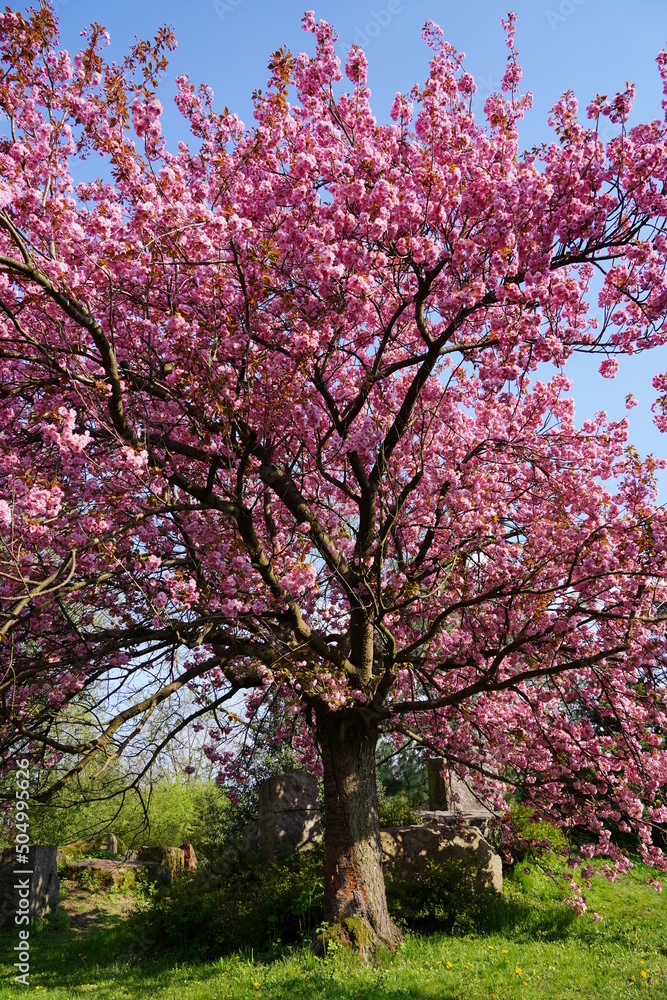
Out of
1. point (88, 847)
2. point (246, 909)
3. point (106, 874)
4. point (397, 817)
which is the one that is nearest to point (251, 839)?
point (397, 817)

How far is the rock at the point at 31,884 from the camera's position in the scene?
40.9 feet

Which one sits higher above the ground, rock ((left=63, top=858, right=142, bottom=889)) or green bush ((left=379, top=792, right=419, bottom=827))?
green bush ((left=379, top=792, right=419, bottom=827))

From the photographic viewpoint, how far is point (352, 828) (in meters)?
8.12

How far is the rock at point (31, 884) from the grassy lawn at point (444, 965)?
1.88m

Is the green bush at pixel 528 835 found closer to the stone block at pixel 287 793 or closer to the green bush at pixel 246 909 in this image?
the green bush at pixel 246 909

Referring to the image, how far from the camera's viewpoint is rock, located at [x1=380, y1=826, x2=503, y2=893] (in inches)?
402

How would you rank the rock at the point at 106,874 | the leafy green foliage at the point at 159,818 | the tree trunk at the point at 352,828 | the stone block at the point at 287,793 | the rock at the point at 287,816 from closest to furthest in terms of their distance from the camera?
the tree trunk at the point at 352,828 < the rock at the point at 287,816 < the stone block at the point at 287,793 < the rock at the point at 106,874 < the leafy green foliage at the point at 159,818

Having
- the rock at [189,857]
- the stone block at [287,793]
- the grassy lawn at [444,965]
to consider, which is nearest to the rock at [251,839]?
the stone block at [287,793]

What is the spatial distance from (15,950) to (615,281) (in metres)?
12.5

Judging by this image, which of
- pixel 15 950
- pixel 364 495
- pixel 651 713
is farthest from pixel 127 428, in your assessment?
pixel 15 950

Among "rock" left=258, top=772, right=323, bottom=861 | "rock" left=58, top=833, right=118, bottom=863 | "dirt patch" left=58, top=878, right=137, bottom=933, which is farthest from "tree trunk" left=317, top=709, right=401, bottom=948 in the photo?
"rock" left=58, top=833, right=118, bottom=863

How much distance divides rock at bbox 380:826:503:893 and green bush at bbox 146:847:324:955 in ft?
3.73

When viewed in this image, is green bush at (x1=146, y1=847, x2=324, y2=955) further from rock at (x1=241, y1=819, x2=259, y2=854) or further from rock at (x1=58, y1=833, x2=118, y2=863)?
rock at (x1=58, y1=833, x2=118, y2=863)

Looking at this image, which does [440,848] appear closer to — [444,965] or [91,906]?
[444,965]
